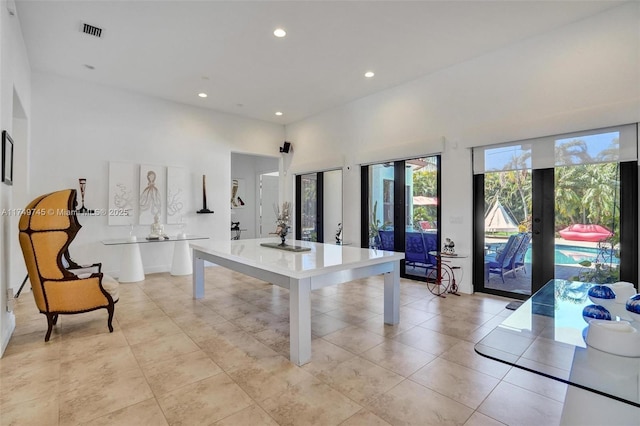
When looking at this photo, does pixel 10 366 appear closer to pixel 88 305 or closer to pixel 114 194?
pixel 88 305

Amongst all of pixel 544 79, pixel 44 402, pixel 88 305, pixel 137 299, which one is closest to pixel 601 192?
pixel 544 79

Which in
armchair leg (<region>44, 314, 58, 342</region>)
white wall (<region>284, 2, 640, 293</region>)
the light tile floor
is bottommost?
the light tile floor

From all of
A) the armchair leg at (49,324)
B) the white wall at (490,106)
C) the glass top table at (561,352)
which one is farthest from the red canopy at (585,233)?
the armchair leg at (49,324)

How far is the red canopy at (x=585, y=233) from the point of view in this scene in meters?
3.47

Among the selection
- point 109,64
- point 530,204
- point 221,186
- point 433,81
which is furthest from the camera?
point 221,186

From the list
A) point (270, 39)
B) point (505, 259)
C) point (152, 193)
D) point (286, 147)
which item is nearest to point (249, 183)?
point (286, 147)

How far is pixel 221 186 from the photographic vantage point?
6.70m

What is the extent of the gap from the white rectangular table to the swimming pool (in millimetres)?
2214

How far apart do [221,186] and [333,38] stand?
401cm

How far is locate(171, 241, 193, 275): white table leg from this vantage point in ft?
18.2

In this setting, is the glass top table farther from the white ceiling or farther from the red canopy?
the white ceiling

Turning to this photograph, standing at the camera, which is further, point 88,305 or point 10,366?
point 88,305

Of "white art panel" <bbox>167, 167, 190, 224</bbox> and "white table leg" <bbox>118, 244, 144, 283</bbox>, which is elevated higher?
"white art panel" <bbox>167, 167, 190, 224</bbox>

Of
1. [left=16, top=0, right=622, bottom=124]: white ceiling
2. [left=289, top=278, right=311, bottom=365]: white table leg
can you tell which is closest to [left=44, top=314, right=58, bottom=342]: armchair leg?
[left=289, top=278, right=311, bottom=365]: white table leg
